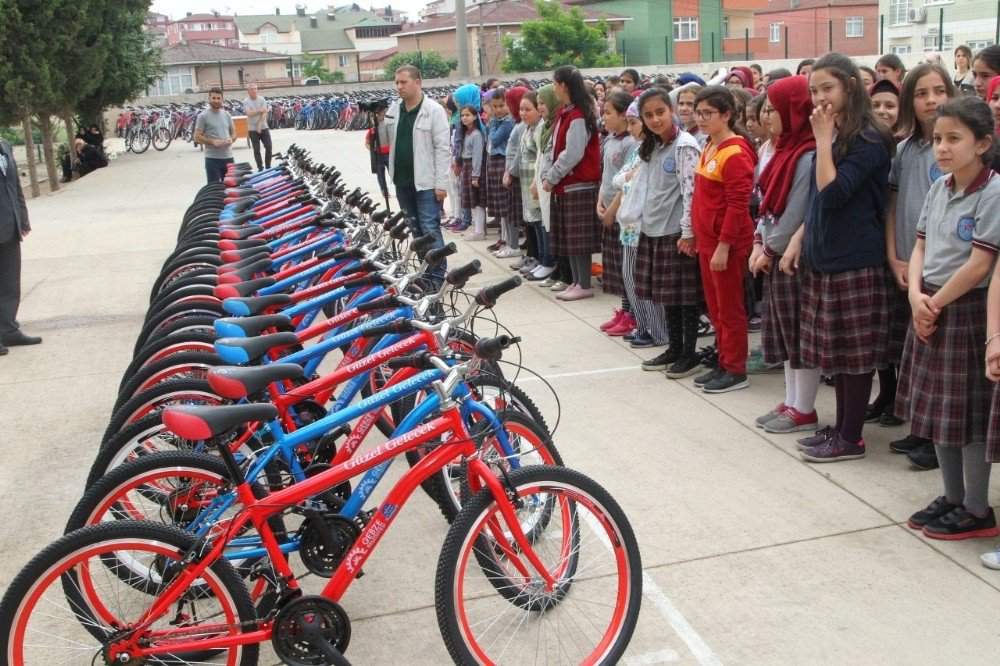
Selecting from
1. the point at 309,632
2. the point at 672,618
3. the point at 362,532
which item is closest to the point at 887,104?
the point at 672,618

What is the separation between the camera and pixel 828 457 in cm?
438

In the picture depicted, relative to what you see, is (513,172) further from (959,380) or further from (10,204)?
(959,380)

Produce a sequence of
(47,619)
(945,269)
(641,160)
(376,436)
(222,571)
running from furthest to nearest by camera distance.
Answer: (641,160), (376,436), (945,269), (47,619), (222,571)

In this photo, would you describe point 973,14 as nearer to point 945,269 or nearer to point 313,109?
point 313,109

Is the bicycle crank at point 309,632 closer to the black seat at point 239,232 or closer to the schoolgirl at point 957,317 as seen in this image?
the schoolgirl at point 957,317

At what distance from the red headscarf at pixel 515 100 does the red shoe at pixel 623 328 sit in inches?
112

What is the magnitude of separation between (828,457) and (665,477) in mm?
737

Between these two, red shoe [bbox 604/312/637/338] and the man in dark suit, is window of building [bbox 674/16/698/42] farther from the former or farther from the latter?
the man in dark suit

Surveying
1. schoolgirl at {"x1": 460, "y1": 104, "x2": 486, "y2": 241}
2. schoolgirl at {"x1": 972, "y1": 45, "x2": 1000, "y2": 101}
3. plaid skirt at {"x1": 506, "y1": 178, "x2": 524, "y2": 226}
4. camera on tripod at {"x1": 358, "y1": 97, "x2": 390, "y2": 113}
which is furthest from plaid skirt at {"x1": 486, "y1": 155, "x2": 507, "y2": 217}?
schoolgirl at {"x1": 972, "y1": 45, "x2": 1000, "y2": 101}

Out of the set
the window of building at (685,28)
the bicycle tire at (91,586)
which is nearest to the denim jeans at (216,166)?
the bicycle tire at (91,586)

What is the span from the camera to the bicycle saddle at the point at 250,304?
420 centimetres

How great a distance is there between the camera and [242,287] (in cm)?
483

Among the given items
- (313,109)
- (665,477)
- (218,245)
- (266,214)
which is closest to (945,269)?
(665,477)

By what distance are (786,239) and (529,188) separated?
12.8 feet
